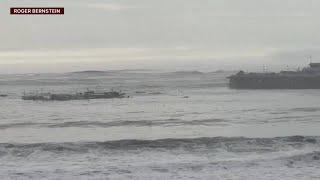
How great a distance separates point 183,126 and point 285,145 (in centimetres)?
1051

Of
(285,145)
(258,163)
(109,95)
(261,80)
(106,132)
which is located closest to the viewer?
(258,163)

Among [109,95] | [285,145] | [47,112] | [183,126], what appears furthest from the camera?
[109,95]

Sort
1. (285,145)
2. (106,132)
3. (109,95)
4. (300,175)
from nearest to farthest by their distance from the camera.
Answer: (300,175)
(285,145)
(106,132)
(109,95)

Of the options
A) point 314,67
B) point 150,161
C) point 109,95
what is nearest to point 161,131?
point 150,161

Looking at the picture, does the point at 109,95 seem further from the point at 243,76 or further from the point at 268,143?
the point at 268,143

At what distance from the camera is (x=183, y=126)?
99.0 feet

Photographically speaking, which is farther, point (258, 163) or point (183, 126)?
point (183, 126)

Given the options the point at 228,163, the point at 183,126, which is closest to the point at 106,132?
the point at 183,126

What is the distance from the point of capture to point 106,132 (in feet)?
90.5

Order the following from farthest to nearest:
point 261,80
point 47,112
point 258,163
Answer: point 261,80 < point 47,112 < point 258,163

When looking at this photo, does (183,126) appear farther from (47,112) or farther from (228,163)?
(47,112)

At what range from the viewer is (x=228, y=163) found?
16.2 meters

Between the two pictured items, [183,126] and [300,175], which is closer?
[300,175]

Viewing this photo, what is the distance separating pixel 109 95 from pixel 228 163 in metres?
47.0
